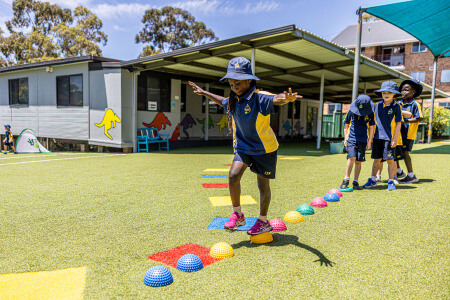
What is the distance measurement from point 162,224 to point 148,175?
3487 millimetres

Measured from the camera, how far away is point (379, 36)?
38.3 meters

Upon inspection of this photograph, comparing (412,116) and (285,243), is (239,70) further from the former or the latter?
(412,116)

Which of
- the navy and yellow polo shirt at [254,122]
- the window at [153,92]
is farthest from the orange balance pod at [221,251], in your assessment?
the window at [153,92]

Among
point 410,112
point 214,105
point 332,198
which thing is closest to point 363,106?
point 410,112

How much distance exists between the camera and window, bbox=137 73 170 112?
1348cm

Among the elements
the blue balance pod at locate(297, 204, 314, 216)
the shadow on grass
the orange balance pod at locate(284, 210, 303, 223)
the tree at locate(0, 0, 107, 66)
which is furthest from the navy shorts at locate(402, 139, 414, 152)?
the tree at locate(0, 0, 107, 66)

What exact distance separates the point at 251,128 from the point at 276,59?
9949 millimetres

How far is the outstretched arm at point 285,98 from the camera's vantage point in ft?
8.46

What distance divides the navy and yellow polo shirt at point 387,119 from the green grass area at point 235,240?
3.06 feet

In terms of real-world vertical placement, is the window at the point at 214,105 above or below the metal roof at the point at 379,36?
below

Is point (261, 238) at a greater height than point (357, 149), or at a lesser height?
lesser

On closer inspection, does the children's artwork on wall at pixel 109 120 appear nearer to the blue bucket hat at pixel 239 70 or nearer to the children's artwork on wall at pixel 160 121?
the children's artwork on wall at pixel 160 121

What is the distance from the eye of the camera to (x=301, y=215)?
12.4 feet

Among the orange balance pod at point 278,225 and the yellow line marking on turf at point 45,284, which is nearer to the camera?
the yellow line marking on turf at point 45,284
